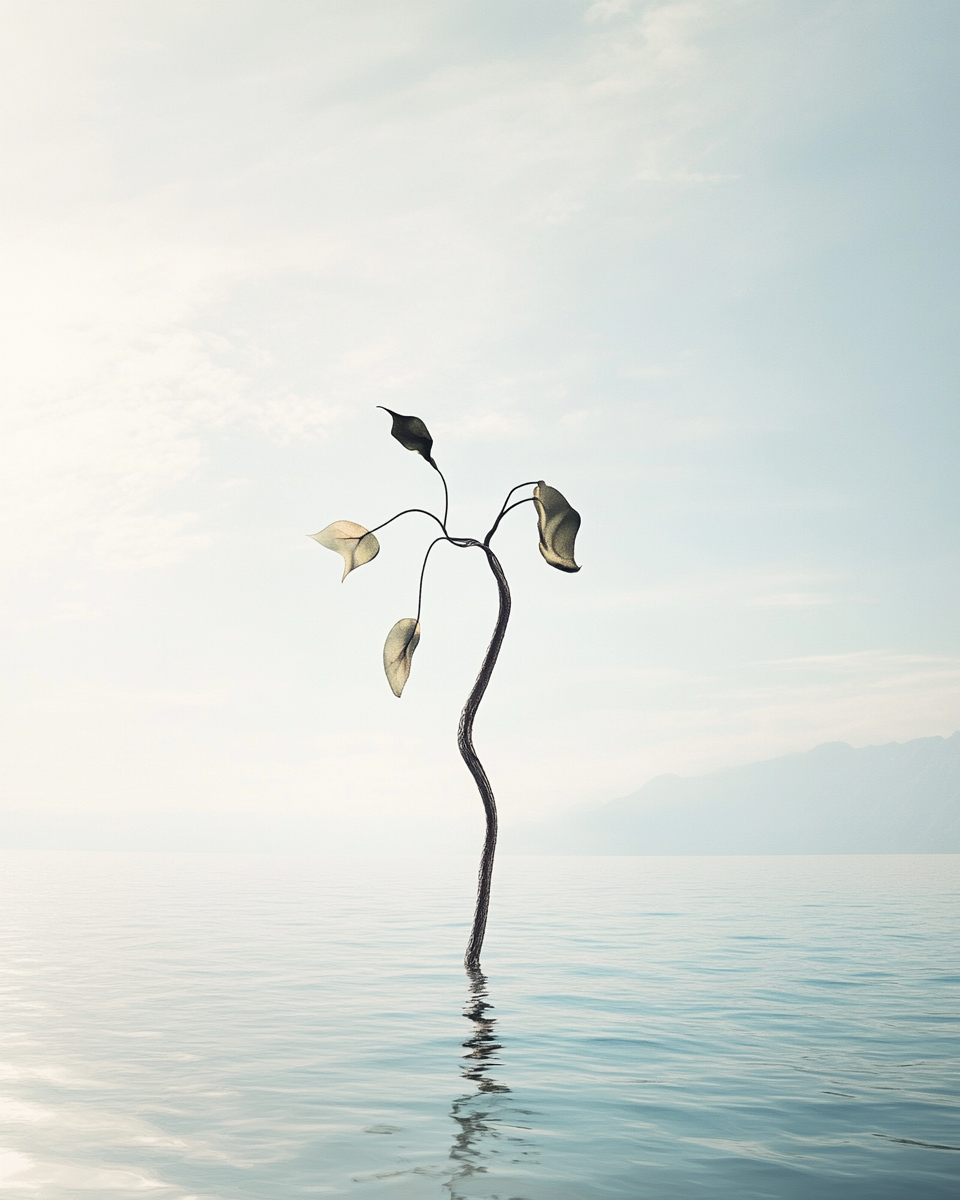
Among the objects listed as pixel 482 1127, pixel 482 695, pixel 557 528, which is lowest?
pixel 482 1127

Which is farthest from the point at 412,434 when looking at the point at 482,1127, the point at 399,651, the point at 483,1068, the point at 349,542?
the point at 482,1127

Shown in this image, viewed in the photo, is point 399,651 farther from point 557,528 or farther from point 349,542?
point 557,528

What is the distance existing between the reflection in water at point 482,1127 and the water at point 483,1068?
→ 2 centimetres

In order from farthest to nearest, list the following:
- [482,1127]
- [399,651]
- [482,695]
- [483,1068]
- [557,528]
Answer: [399,651] < [482,695] < [557,528] < [483,1068] < [482,1127]

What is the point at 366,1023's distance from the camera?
26.2 ft

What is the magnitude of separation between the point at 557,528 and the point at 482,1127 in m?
5.04

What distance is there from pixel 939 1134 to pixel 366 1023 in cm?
451

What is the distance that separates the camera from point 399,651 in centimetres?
951

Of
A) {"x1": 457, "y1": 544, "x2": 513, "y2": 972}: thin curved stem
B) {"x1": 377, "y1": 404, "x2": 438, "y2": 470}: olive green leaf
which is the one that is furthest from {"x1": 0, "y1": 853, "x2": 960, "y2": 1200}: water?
{"x1": 377, "y1": 404, "x2": 438, "y2": 470}: olive green leaf

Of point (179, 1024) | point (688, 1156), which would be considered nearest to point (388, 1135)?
point (688, 1156)

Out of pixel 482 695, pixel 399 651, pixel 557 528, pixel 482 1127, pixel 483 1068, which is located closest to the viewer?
pixel 482 1127

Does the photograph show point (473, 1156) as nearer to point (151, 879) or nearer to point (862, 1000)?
point (862, 1000)

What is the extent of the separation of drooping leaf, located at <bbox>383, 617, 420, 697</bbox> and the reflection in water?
350 cm

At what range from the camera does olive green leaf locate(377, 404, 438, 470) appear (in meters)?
8.91
